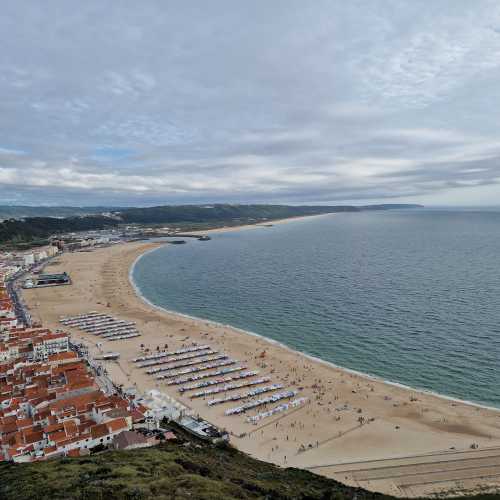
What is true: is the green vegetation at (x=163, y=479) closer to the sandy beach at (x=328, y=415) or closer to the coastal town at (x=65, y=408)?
the coastal town at (x=65, y=408)

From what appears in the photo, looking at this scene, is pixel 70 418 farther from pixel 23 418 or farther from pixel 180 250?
pixel 180 250

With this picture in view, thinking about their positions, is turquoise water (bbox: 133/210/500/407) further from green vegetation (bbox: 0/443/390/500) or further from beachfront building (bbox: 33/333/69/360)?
beachfront building (bbox: 33/333/69/360)

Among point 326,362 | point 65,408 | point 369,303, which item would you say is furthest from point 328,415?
point 369,303

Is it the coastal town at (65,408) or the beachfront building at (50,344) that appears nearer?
the coastal town at (65,408)

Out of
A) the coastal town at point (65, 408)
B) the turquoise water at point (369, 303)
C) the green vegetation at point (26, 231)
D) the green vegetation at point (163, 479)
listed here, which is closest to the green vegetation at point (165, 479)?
the green vegetation at point (163, 479)

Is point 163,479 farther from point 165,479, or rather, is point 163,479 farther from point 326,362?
point 326,362
